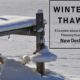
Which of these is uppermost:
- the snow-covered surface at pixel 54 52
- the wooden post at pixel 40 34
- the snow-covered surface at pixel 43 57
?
the wooden post at pixel 40 34

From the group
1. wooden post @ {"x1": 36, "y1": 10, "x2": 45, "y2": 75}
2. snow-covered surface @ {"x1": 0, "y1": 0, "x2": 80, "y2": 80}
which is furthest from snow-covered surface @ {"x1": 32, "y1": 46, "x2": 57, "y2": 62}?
snow-covered surface @ {"x1": 0, "y1": 0, "x2": 80, "y2": 80}

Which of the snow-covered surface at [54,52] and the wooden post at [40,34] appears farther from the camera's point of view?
the snow-covered surface at [54,52]

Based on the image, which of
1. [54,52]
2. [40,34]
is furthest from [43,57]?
[54,52]

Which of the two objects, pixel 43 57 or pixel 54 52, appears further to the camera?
pixel 54 52

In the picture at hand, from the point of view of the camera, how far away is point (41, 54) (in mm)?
5867

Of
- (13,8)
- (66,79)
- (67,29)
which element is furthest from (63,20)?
(66,79)

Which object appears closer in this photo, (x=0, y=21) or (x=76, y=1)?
(x=0, y=21)

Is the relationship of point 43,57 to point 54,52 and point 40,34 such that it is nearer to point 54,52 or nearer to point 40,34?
point 40,34

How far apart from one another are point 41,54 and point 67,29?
452cm

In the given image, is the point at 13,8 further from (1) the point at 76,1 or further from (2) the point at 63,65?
(2) the point at 63,65

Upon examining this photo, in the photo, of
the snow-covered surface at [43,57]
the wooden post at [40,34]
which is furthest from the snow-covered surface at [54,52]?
the snow-covered surface at [43,57]

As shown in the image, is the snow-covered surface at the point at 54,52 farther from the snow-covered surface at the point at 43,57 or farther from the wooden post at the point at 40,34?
the snow-covered surface at the point at 43,57

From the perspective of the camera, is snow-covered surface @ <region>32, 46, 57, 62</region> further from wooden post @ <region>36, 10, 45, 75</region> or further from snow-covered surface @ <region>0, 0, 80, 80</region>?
snow-covered surface @ <region>0, 0, 80, 80</region>

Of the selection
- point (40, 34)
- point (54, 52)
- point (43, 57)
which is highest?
point (40, 34)
